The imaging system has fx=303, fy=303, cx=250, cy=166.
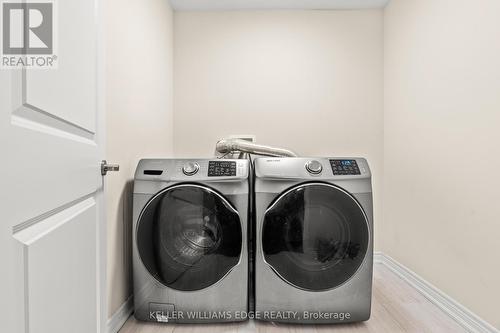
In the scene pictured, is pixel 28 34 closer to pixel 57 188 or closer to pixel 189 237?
pixel 57 188

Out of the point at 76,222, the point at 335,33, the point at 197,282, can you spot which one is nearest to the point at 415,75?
the point at 335,33

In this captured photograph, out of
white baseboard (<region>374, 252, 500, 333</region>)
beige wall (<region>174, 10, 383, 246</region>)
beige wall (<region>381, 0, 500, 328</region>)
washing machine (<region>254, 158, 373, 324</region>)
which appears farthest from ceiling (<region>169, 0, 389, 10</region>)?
white baseboard (<region>374, 252, 500, 333</region>)

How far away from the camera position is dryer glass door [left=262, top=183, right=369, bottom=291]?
152cm

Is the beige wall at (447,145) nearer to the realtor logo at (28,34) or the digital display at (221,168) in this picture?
the digital display at (221,168)

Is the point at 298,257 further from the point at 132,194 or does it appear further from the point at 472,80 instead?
the point at 472,80

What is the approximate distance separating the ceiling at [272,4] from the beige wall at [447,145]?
0.22m

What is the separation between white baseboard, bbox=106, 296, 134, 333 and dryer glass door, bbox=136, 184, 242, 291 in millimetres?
242

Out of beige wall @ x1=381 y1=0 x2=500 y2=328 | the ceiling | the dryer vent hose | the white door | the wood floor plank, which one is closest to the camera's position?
the white door

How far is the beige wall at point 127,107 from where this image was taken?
1.42 metres

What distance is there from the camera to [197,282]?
1.51 metres

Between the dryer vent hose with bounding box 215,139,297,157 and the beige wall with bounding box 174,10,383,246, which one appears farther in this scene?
the beige wall with bounding box 174,10,383,246

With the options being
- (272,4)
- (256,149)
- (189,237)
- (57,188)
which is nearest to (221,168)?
(189,237)

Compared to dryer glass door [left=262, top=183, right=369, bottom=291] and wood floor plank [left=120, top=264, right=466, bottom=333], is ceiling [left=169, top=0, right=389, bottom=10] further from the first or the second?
wood floor plank [left=120, top=264, right=466, bottom=333]

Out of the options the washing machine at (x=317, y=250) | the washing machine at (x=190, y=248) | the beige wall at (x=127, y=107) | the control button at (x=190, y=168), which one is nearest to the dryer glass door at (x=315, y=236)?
the washing machine at (x=317, y=250)
